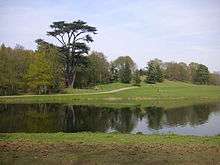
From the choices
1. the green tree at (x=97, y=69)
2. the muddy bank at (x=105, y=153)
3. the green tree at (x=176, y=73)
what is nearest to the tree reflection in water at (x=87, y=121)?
the muddy bank at (x=105, y=153)

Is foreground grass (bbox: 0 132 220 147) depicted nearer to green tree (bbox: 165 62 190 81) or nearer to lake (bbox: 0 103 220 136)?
lake (bbox: 0 103 220 136)

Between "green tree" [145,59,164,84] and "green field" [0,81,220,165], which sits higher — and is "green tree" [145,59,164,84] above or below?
above

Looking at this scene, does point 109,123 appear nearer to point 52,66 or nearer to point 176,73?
point 52,66

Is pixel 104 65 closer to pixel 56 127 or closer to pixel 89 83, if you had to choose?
pixel 89 83

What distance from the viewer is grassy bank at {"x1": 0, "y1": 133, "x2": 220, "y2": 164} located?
574 inches

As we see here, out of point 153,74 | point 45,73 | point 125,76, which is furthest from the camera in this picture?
point 153,74

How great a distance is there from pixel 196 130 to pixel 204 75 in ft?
311

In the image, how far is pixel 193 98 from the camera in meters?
62.1

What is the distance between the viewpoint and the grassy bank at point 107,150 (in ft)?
47.8

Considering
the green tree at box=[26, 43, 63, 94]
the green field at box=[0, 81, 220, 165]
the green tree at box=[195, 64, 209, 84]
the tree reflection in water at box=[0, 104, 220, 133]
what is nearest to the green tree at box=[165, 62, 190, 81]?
the green tree at box=[195, 64, 209, 84]

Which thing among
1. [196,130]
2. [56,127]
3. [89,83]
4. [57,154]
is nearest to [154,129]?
[196,130]

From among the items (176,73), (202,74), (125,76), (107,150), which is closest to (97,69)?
(125,76)

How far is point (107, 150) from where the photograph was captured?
16.2 metres

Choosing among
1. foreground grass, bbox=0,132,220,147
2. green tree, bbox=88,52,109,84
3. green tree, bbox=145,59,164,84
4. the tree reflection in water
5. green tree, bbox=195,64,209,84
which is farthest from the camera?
green tree, bbox=195,64,209,84
